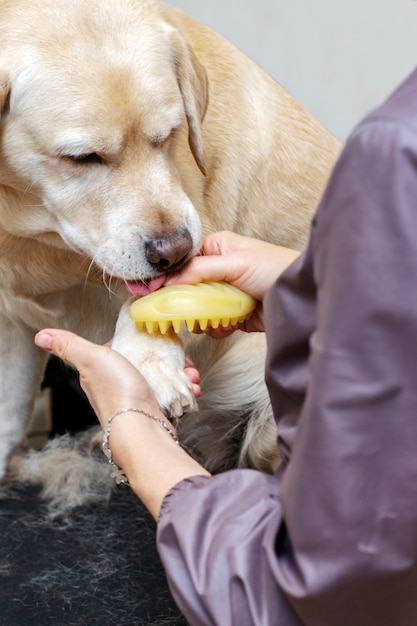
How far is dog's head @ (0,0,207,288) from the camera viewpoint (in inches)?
46.1

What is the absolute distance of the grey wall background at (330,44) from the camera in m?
2.00

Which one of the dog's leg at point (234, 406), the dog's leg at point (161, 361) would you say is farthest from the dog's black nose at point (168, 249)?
the dog's leg at point (234, 406)

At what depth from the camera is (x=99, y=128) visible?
3.84 ft

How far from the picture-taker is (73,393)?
2.22 metres

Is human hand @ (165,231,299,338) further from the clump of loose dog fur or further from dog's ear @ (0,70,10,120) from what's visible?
the clump of loose dog fur

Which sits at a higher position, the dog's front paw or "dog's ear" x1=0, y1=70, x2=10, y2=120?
"dog's ear" x1=0, y1=70, x2=10, y2=120

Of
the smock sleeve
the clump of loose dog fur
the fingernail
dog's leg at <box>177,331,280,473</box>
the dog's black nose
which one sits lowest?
the clump of loose dog fur

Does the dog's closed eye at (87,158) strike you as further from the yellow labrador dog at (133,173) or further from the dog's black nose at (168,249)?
the dog's black nose at (168,249)

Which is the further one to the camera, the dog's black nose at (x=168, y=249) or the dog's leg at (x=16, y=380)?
the dog's leg at (x=16, y=380)

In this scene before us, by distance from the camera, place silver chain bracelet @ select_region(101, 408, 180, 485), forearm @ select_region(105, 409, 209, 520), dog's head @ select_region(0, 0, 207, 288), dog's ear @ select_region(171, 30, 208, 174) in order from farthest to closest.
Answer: dog's ear @ select_region(171, 30, 208, 174)
dog's head @ select_region(0, 0, 207, 288)
silver chain bracelet @ select_region(101, 408, 180, 485)
forearm @ select_region(105, 409, 209, 520)

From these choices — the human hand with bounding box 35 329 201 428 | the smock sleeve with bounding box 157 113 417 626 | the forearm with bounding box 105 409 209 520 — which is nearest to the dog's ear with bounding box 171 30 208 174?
the human hand with bounding box 35 329 201 428

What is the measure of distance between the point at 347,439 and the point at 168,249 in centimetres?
59

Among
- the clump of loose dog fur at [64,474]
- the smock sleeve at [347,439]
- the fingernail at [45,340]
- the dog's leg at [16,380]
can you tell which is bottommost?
the clump of loose dog fur at [64,474]

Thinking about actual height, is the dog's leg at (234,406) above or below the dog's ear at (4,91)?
below
